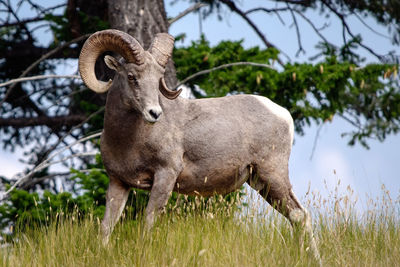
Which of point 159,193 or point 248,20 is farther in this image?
point 248,20

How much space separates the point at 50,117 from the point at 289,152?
18.9 feet

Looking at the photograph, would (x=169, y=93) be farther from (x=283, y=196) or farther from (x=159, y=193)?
(x=283, y=196)

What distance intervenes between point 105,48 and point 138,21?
11.1ft

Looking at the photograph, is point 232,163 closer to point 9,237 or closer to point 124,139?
point 124,139

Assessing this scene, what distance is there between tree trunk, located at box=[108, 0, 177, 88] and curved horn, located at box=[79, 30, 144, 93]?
314cm

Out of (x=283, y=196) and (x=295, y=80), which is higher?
(x=295, y=80)

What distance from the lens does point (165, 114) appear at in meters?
5.37

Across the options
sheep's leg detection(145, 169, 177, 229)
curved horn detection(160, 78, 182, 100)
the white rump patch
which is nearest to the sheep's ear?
curved horn detection(160, 78, 182, 100)

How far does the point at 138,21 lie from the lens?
8562 millimetres

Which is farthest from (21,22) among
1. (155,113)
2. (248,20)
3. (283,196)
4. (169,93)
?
(283,196)

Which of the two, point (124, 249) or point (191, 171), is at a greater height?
point (191, 171)

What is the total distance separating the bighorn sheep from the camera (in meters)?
5.08

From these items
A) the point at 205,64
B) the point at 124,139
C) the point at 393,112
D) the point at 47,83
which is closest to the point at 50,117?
the point at 47,83

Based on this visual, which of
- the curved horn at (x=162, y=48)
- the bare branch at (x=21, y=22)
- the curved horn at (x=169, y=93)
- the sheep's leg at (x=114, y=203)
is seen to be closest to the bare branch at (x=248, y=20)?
the bare branch at (x=21, y=22)
